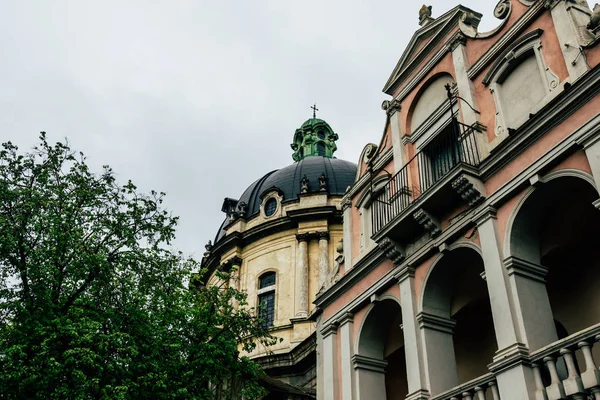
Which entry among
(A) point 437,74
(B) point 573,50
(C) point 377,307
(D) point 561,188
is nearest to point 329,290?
(C) point 377,307

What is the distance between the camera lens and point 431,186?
13602mm

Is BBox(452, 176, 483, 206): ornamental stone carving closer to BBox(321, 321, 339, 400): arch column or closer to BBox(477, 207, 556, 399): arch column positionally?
BBox(477, 207, 556, 399): arch column

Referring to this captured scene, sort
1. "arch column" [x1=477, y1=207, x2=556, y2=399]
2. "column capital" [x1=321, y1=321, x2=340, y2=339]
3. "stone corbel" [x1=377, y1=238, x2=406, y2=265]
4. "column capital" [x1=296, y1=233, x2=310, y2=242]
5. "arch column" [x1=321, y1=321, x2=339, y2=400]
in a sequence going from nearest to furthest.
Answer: "arch column" [x1=477, y1=207, x2=556, y2=399], "stone corbel" [x1=377, y1=238, x2=406, y2=265], "arch column" [x1=321, y1=321, x2=339, y2=400], "column capital" [x1=321, y1=321, x2=340, y2=339], "column capital" [x1=296, y1=233, x2=310, y2=242]

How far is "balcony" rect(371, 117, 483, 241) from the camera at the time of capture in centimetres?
1307

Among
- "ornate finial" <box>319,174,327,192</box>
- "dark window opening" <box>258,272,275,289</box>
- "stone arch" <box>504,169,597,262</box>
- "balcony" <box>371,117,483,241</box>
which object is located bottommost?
"stone arch" <box>504,169,597,262</box>

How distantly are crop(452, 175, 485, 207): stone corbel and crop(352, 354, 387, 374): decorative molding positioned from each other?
5.04m

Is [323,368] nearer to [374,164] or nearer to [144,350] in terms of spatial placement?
[144,350]

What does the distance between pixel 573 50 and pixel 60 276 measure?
12718 millimetres

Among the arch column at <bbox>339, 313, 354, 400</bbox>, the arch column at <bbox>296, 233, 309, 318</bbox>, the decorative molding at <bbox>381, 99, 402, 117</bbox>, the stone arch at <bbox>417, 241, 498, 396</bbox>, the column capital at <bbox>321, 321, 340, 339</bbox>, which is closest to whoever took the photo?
the stone arch at <bbox>417, 241, 498, 396</bbox>

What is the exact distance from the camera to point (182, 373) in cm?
1609

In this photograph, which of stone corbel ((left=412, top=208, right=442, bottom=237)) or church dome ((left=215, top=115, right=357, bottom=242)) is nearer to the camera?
stone corbel ((left=412, top=208, right=442, bottom=237))

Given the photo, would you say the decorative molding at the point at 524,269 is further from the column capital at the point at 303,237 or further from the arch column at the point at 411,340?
the column capital at the point at 303,237

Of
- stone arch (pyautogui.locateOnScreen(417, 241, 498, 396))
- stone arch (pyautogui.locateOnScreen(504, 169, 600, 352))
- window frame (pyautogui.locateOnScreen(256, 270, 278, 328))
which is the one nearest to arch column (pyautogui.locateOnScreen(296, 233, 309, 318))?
window frame (pyautogui.locateOnScreen(256, 270, 278, 328))

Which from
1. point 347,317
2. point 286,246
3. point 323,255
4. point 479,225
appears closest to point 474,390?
point 479,225
